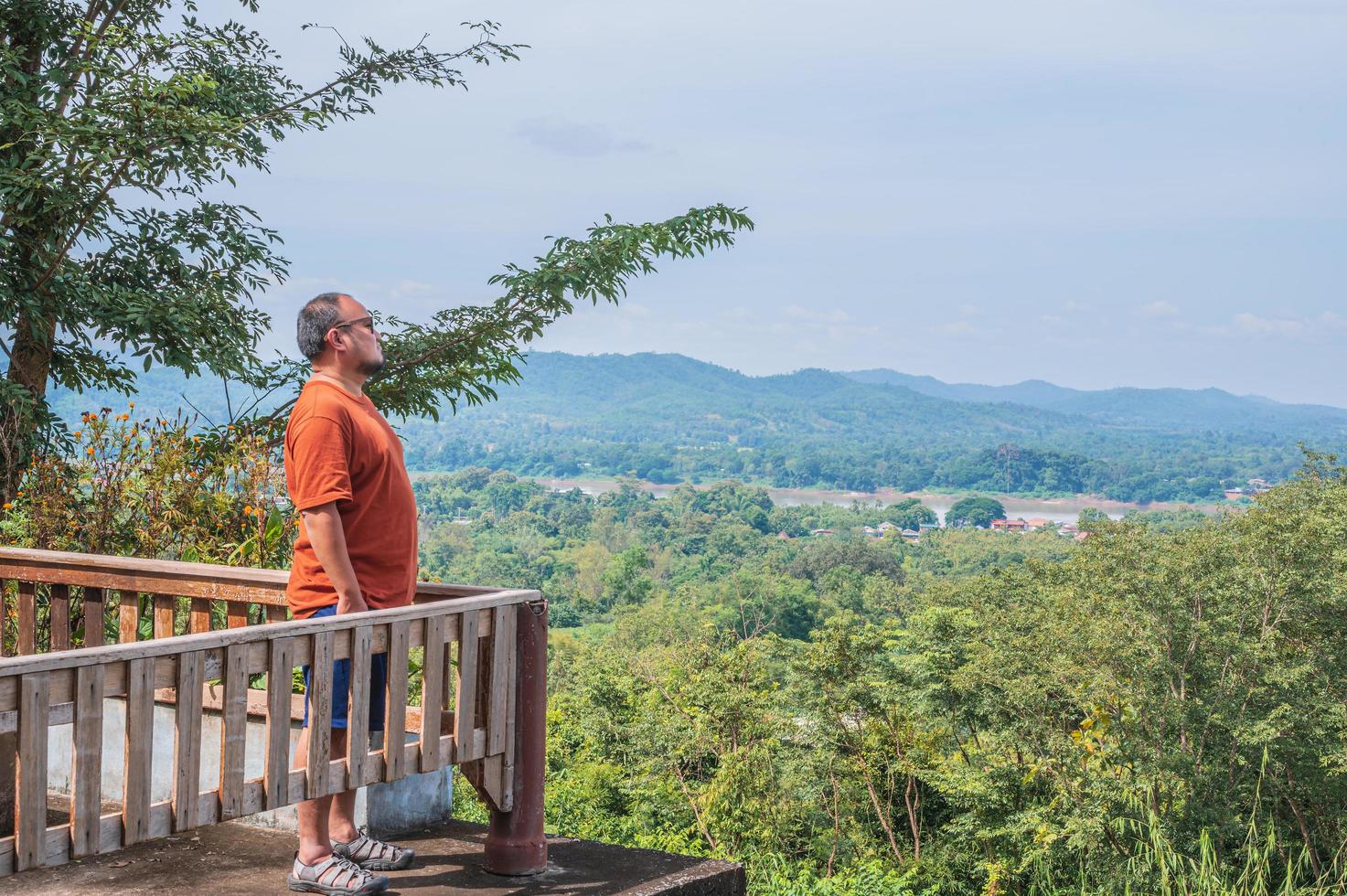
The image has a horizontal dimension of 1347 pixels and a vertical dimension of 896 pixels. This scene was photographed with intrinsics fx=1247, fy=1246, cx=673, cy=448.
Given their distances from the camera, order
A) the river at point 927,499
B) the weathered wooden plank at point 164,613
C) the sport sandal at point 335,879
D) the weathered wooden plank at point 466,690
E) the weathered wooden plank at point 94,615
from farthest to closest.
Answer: the river at point 927,499 < the weathered wooden plank at point 94,615 < the weathered wooden plank at point 164,613 < the weathered wooden plank at point 466,690 < the sport sandal at point 335,879

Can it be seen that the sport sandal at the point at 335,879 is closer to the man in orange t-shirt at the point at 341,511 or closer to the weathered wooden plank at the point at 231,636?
the man in orange t-shirt at the point at 341,511

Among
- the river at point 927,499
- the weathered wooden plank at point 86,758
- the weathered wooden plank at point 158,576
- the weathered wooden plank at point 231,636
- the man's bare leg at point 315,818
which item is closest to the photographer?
the weathered wooden plank at point 231,636

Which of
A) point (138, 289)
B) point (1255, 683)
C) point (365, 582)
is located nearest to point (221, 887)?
point (365, 582)

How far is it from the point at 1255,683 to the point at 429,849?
1141 cm

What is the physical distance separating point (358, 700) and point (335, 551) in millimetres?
416

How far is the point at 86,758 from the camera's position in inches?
110

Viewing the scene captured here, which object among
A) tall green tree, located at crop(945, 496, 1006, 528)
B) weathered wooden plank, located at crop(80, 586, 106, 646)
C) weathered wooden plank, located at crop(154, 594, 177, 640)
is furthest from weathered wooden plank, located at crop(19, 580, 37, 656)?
tall green tree, located at crop(945, 496, 1006, 528)

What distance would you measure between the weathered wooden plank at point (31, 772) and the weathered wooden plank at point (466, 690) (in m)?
1.18

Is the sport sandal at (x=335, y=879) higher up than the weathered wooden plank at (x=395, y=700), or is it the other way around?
the weathered wooden plank at (x=395, y=700)

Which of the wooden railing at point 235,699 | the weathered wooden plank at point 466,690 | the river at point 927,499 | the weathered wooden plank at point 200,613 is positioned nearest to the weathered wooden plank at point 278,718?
the wooden railing at point 235,699

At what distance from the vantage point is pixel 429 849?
165 inches

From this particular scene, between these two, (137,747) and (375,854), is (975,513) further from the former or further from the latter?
(137,747)

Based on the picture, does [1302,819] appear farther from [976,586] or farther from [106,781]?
[106,781]

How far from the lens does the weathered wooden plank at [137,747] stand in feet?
9.47
